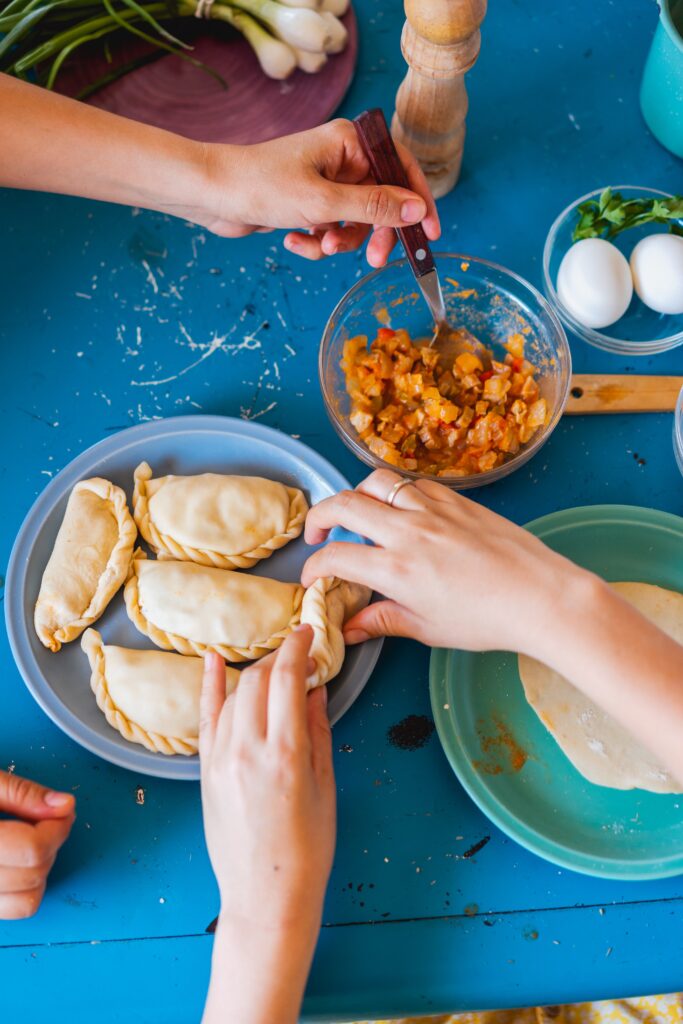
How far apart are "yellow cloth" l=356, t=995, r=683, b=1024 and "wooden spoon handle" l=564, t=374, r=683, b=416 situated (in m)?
1.28

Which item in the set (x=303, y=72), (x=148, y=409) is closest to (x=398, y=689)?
(x=148, y=409)

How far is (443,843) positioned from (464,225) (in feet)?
4.46

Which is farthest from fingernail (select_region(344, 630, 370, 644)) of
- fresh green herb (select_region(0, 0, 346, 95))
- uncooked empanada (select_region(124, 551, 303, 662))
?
fresh green herb (select_region(0, 0, 346, 95))

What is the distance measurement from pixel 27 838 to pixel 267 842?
0.44 m

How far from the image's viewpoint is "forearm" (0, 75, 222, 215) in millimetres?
1645

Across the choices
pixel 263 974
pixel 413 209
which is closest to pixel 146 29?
pixel 413 209

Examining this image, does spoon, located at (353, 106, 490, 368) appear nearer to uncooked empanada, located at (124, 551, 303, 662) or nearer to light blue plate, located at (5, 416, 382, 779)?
light blue plate, located at (5, 416, 382, 779)

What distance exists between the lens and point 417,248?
169 centimetres

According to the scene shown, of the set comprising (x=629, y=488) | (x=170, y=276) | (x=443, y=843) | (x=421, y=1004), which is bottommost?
(x=421, y=1004)

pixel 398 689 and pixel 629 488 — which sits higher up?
pixel 629 488

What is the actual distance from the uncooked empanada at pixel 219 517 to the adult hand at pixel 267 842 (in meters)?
0.33

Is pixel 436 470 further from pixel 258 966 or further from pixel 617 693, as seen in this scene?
pixel 258 966

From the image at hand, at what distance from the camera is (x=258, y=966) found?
1.30 metres

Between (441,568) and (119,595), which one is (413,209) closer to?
(441,568)
